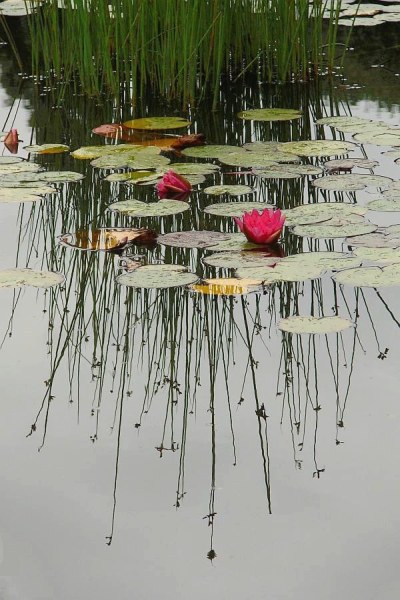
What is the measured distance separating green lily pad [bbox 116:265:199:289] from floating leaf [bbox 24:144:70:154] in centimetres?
112

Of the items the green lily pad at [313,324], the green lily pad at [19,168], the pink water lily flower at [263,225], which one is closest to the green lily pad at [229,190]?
the pink water lily flower at [263,225]

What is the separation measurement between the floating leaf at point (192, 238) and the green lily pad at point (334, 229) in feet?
0.60

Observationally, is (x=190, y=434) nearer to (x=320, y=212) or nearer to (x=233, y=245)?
(x=233, y=245)

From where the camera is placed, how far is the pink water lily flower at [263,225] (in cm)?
228

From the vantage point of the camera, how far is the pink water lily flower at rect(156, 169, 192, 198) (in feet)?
8.89

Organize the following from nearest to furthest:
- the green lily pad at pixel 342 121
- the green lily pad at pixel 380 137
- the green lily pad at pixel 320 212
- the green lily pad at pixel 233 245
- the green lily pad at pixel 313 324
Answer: the green lily pad at pixel 313 324 < the green lily pad at pixel 233 245 < the green lily pad at pixel 320 212 < the green lily pad at pixel 380 137 < the green lily pad at pixel 342 121

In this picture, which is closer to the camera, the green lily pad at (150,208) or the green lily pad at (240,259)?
the green lily pad at (240,259)

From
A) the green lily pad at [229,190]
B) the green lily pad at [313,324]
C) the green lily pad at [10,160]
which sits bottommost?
the green lily pad at [313,324]

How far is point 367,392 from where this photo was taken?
1761 millimetres

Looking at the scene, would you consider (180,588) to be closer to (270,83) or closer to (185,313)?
(185,313)

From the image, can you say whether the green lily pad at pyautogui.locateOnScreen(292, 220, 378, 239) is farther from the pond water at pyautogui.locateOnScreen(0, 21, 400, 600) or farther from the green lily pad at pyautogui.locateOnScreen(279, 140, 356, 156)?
the green lily pad at pyautogui.locateOnScreen(279, 140, 356, 156)

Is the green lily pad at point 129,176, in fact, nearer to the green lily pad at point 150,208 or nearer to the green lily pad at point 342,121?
the green lily pad at point 150,208

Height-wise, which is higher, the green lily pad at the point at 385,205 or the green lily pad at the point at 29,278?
the green lily pad at the point at 385,205

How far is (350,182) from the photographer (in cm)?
276
